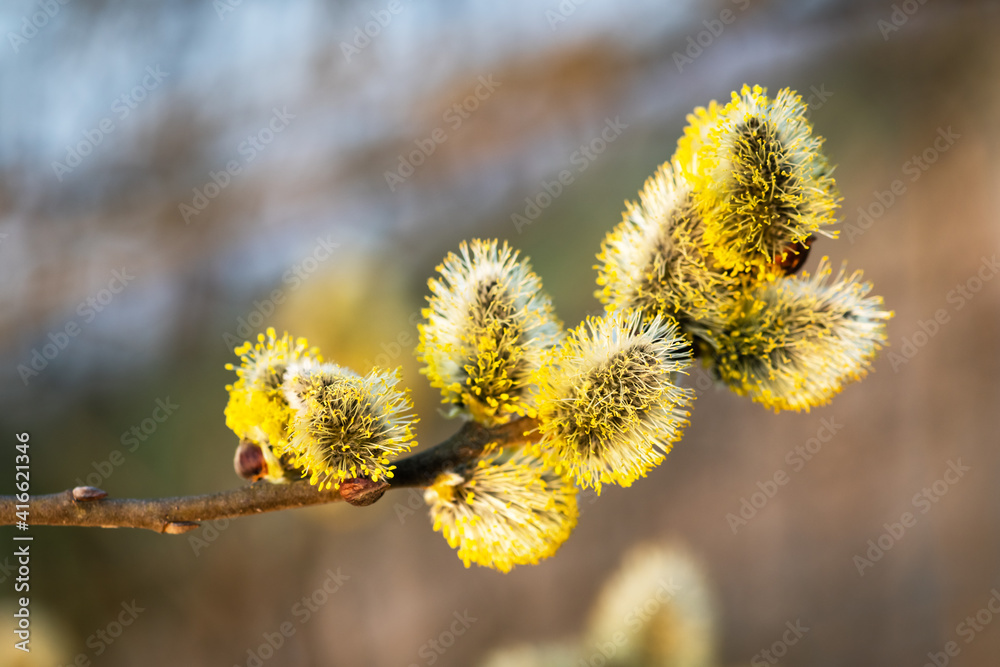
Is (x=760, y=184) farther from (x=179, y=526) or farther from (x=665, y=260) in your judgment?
(x=179, y=526)

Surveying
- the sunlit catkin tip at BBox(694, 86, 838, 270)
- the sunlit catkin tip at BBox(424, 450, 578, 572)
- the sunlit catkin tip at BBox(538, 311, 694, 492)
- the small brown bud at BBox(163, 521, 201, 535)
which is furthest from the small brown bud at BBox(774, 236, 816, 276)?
the small brown bud at BBox(163, 521, 201, 535)

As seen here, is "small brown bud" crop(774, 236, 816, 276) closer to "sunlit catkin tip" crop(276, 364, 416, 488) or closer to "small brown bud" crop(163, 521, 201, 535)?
"sunlit catkin tip" crop(276, 364, 416, 488)

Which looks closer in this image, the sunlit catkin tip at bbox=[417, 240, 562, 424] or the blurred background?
the sunlit catkin tip at bbox=[417, 240, 562, 424]

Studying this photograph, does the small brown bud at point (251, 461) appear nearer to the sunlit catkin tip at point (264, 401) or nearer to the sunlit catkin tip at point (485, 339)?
the sunlit catkin tip at point (264, 401)

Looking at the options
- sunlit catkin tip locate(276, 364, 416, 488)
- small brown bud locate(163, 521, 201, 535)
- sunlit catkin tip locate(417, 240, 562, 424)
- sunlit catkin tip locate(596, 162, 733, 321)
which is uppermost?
sunlit catkin tip locate(596, 162, 733, 321)

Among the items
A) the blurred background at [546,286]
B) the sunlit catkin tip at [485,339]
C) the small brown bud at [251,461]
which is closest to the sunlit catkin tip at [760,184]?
the sunlit catkin tip at [485,339]

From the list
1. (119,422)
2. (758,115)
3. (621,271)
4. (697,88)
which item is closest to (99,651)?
(119,422)
